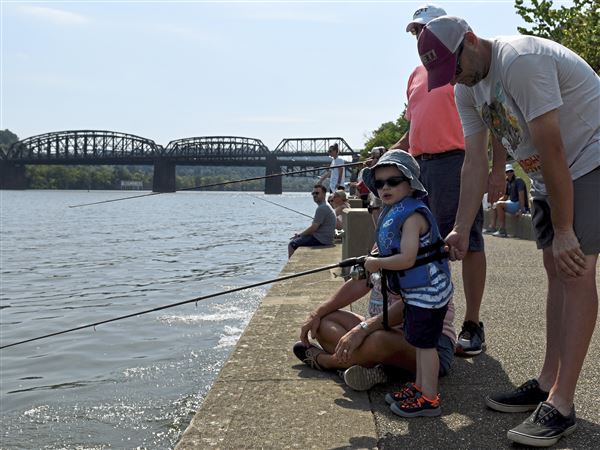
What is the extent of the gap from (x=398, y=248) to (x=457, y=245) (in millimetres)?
343

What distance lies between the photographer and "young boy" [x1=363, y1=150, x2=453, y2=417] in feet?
10.6

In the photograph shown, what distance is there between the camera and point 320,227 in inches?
468

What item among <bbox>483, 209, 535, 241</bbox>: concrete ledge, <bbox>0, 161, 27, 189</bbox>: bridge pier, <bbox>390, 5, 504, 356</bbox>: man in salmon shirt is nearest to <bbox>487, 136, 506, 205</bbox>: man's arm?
<bbox>390, 5, 504, 356</bbox>: man in salmon shirt

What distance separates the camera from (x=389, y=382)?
3.72 meters

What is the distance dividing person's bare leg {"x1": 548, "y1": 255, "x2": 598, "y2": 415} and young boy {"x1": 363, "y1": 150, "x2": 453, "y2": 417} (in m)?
0.55

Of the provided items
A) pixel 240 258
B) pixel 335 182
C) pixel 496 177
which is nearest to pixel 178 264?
pixel 240 258

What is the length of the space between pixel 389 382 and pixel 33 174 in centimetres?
15550

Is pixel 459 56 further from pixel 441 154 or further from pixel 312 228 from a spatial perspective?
pixel 312 228

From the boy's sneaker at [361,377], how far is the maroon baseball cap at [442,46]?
4.72 feet

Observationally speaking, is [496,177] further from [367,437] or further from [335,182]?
[335,182]

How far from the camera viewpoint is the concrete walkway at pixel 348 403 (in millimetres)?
2889

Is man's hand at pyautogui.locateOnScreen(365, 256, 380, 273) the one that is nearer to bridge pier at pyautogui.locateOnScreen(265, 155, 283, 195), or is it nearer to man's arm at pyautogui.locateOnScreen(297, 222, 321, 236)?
man's arm at pyautogui.locateOnScreen(297, 222, 321, 236)

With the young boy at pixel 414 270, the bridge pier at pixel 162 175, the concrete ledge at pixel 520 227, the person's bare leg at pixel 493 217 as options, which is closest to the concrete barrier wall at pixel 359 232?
the young boy at pixel 414 270

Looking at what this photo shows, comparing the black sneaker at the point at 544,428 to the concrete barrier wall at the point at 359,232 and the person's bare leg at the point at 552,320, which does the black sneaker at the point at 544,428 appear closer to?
the person's bare leg at the point at 552,320
